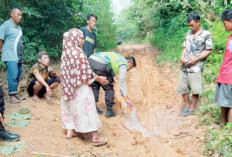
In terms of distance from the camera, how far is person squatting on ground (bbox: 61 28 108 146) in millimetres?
2871

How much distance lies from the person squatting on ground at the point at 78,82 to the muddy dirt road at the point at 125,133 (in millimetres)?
332

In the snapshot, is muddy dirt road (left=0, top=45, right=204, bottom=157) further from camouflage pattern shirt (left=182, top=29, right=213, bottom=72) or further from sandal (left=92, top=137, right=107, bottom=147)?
camouflage pattern shirt (left=182, top=29, right=213, bottom=72)

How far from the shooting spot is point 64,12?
752cm

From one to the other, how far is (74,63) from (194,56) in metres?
2.32

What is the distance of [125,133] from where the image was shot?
3.80m

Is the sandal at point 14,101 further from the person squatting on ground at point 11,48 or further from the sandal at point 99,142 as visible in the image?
the sandal at point 99,142

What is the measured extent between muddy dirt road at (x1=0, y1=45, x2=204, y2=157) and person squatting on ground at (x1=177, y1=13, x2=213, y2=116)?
57 cm

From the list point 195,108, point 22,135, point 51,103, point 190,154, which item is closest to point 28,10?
point 51,103

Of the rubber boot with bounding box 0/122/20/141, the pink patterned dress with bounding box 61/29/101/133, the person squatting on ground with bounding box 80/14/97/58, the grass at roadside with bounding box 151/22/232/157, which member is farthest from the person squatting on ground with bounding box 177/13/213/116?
the rubber boot with bounding box 0/122/20/141

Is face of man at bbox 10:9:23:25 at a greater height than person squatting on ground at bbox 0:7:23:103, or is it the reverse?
face of man at bbox 10:9:23:25

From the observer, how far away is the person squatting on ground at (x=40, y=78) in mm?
4414

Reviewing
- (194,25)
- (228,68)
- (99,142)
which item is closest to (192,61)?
(194,25)

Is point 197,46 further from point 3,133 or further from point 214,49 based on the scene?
point 3,133

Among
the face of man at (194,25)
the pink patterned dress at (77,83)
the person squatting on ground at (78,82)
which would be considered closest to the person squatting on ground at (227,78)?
the face of man at (194,25)
